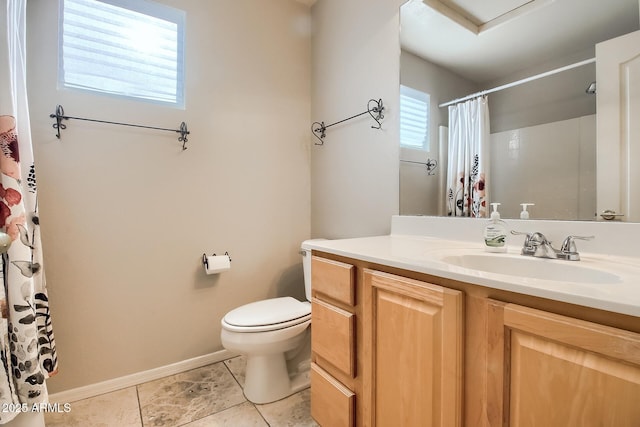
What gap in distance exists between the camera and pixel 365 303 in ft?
3.18

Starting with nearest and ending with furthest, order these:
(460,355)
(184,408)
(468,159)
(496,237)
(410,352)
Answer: (460,355) → (410,352) → (496,237) → (468,159) → (184,408)

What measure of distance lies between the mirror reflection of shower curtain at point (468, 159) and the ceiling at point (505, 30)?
0.47ft

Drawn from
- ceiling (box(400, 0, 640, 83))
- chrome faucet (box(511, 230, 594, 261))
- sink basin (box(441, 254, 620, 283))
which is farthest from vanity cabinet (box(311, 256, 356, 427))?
ceiling (box(400, 0, 640, 83))

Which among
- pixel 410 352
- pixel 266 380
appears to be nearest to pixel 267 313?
pixel 266 380

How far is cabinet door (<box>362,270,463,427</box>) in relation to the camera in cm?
72

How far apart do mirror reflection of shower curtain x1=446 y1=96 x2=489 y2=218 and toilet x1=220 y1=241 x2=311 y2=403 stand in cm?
73

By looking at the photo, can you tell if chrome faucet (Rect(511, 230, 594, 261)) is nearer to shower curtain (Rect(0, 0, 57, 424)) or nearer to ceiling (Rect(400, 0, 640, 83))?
ceiling (Rect(400, 0, 640, 83))

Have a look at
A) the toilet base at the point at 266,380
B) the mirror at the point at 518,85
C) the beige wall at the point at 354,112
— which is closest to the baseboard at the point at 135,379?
the toilet base at the point at 266,380

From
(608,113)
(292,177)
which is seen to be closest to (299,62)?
(292,177)

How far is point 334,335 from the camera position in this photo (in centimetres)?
109

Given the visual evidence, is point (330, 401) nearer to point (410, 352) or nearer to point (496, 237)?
point (410, 352)

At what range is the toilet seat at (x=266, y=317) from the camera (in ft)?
4.57

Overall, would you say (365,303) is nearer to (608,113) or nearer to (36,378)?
(608,113)

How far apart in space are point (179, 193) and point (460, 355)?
166 centimetres
